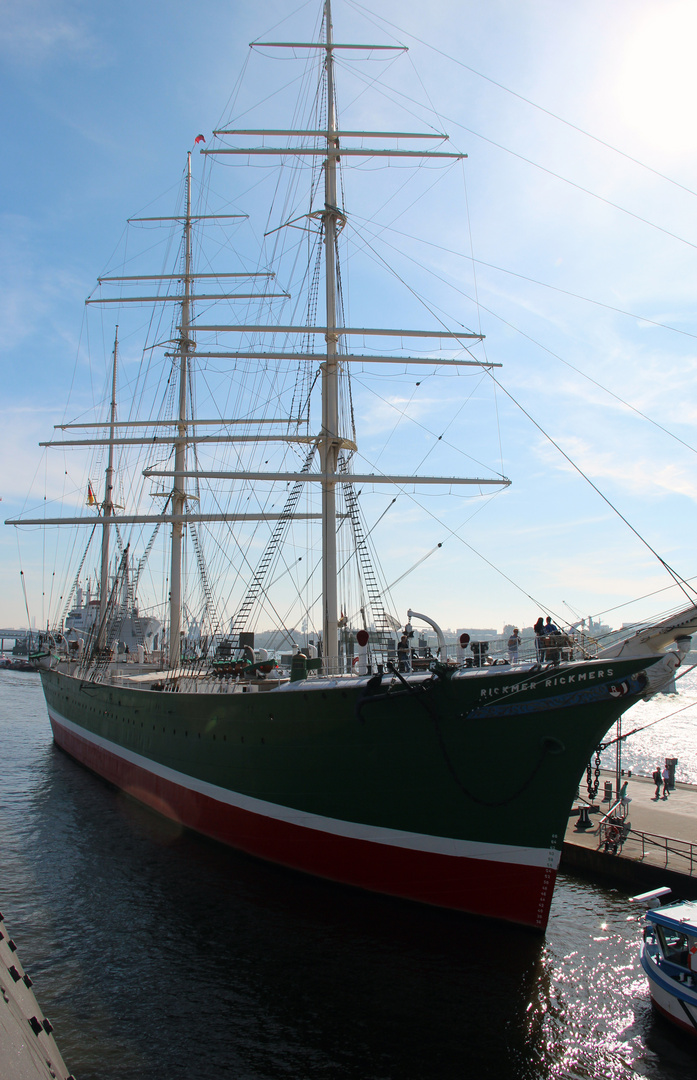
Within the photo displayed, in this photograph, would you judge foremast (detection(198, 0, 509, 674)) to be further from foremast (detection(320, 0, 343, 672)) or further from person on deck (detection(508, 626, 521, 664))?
person on deck (detection(508, 626, 521, 664))

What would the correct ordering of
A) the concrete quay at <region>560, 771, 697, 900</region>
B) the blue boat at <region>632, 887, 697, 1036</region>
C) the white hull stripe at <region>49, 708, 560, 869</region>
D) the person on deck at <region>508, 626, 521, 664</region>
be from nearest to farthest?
the blue boat at <region>632, 887, 697, 1036</region> < the white hull stripe at <region>49, 708, 560, 869</region> < the person on deck at <region>508, 626, 521, 664</region> < the concrete quay at <region>560, 771, 697, 900</region>

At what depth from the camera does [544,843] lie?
450 inches

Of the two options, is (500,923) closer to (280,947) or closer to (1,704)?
(280,947)

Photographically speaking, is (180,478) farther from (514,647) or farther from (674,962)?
(674,962)

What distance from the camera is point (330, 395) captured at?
18.2m

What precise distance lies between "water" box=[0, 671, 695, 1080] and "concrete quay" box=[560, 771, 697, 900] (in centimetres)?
70

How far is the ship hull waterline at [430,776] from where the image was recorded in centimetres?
1119

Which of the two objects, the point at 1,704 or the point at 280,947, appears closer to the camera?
the point at 280,947

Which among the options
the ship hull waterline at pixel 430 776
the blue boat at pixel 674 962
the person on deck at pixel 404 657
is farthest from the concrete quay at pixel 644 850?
the person on deck at pixel 404 657

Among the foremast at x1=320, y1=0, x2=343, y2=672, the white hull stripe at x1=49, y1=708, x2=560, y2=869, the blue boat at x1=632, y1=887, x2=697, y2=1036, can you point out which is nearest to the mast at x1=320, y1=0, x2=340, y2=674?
the foremast at x1=320, y1=0, x2=343, y2=672

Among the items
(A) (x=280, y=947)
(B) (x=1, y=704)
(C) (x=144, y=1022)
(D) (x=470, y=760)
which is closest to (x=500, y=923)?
(D) (x=470, y=760)

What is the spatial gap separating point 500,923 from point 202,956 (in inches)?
209

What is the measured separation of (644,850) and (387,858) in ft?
22.4

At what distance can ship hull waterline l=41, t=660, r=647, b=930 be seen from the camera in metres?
11.2
